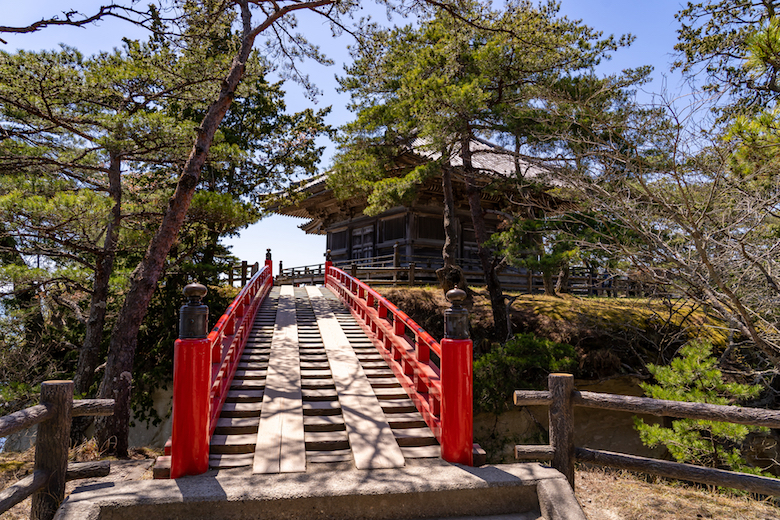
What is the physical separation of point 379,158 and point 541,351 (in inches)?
256

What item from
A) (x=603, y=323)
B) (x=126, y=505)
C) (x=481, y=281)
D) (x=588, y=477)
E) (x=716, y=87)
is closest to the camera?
(x=126, y=505)

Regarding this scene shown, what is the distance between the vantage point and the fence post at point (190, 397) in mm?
3352

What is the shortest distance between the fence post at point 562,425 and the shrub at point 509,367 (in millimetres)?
4414

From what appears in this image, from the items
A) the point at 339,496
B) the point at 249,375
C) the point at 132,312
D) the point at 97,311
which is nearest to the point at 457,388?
the point at 339,496

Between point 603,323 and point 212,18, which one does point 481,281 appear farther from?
point 212,18

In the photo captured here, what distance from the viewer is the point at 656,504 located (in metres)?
3.90

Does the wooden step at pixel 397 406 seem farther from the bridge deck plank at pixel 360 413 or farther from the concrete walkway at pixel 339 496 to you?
the concrete walkway at pixel 339 496

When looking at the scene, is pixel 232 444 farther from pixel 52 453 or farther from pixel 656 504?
pixel 656 504

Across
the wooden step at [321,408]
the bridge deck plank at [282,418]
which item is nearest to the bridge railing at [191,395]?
the bridge deck plank at [282,418]

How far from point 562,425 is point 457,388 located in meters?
1.07

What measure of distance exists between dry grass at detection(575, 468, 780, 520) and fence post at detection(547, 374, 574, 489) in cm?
42

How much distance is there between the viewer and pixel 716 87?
5520 mm

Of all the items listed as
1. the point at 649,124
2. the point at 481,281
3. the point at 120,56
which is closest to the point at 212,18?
the point at 120,56

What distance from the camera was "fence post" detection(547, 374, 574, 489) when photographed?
3.80 metres
